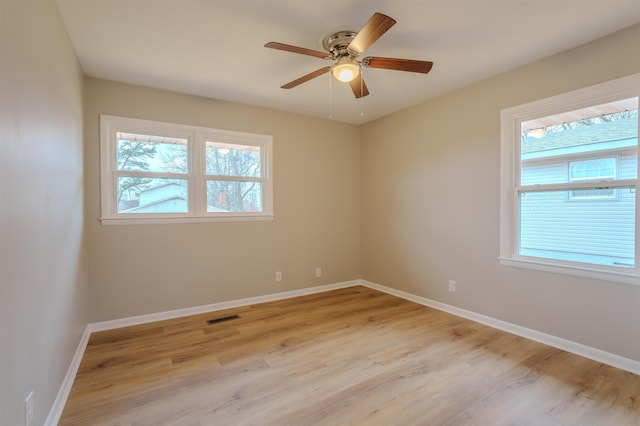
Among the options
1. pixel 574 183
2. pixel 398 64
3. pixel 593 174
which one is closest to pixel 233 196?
pixel 398 64

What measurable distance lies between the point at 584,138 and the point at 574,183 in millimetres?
391

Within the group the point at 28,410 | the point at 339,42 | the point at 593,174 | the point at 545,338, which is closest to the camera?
the point at 28,410

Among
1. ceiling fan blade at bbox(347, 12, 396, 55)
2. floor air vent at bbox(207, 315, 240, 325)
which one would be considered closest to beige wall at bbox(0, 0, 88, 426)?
floor air vent at bbox(207, 315, 240, 325)

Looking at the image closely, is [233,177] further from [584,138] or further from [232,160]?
[584,138]

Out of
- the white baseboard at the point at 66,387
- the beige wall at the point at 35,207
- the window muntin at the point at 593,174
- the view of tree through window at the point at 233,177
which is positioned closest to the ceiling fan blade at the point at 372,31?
the beige wall at the point at 35,207

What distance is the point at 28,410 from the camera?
1371 millimetres

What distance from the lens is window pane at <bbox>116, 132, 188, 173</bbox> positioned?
10.5ft

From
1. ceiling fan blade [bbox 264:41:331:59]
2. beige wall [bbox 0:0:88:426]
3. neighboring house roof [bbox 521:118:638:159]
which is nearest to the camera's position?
beige wall [bbox 0:0:88:426]

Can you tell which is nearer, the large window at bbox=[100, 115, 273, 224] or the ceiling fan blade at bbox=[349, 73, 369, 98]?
the ceiling fan blade at bbox=[349, 73, 369, 98]

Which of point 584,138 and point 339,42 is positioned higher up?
point 339,42

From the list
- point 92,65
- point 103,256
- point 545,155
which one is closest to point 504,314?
point 545,155

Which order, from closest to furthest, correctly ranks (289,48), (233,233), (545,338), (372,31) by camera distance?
(372,31), (289,48), (545,338), (233,233)

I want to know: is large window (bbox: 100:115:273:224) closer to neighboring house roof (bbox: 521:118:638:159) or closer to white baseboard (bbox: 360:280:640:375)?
white baseboard (bbox: 360:280:640:375)

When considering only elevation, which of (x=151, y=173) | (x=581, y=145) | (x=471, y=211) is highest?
(x=581, y=145)
